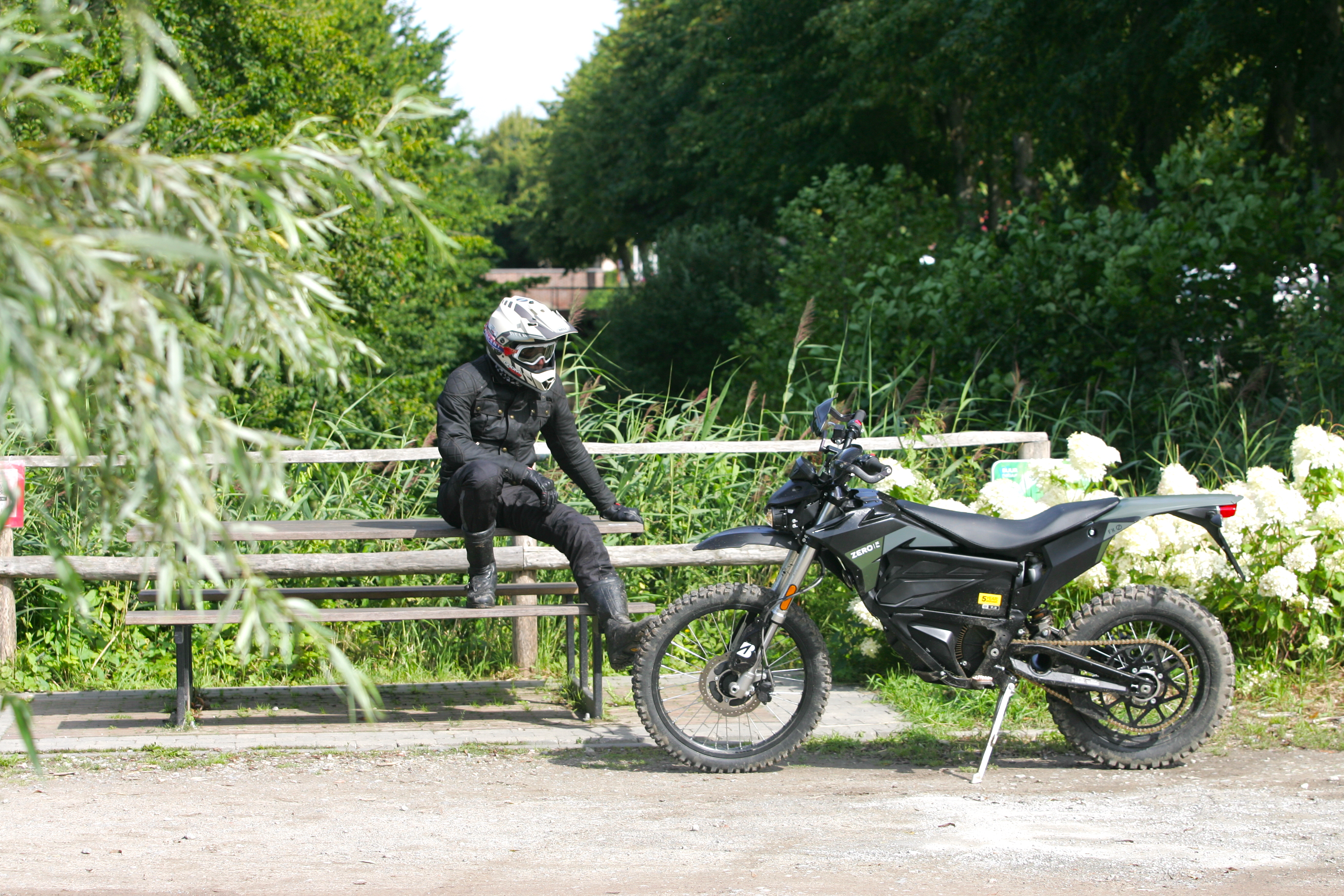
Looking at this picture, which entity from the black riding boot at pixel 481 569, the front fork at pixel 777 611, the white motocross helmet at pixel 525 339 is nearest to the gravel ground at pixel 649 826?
the front fork at pixel 777 611

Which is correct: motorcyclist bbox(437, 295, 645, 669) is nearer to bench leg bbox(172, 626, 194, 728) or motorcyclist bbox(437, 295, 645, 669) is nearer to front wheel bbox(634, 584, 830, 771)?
front wheel bbox(634, 584, 830, 771)

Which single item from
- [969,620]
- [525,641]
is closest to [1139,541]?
[969,620]

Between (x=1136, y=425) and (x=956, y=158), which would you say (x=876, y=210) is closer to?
(x=1136, y=425)

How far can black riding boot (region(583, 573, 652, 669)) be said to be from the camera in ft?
16.1

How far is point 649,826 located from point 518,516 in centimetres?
167

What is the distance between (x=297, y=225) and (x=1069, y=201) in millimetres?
11660

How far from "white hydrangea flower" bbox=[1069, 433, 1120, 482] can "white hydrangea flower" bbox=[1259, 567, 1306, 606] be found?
80cm

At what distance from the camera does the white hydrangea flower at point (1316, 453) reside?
5.71 meters

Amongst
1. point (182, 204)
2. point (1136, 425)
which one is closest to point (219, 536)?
point (182, 204)

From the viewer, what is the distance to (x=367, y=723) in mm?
5555

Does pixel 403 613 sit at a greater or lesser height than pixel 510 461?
lesser

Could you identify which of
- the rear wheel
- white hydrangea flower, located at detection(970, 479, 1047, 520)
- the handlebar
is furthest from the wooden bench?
the rear wheel

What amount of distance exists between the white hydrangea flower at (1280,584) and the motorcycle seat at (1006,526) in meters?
1.18

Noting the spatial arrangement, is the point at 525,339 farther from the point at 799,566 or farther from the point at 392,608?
the point at 799,566
